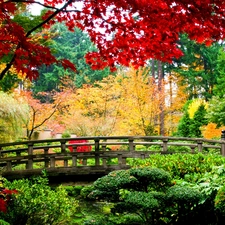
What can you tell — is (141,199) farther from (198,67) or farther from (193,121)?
(198,67)

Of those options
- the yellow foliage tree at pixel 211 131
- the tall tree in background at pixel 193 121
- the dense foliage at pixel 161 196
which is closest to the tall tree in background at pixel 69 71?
the tall tree in background at pixel 193 121

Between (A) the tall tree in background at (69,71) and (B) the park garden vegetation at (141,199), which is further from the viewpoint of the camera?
(A) the tall tree in background at (69,71)

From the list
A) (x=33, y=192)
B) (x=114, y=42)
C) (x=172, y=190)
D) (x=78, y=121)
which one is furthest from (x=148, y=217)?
(x=78, y=121)

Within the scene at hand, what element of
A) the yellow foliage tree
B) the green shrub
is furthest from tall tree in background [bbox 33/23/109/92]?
the green shrub

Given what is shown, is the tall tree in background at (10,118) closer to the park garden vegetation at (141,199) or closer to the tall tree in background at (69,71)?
the park garden vegetation at (141,199)

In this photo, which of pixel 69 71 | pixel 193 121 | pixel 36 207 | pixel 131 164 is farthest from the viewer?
pixel 69 71

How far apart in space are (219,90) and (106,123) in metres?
9.11

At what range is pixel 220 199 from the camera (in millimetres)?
5289

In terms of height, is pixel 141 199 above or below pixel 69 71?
below

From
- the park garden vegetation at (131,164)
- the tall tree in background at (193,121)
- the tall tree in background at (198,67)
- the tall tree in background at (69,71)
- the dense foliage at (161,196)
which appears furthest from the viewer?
the tall tree in background at (69,71)

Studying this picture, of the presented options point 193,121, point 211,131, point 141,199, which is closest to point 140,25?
point 141,199

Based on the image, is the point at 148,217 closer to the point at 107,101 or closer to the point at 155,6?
the point at 155,6

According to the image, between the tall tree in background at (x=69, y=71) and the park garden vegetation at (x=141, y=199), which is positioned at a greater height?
the tall tree in background at (x=69, y=71)

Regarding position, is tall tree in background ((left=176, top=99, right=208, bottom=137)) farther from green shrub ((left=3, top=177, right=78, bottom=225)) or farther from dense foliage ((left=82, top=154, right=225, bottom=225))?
green shrub ((left=3, top=177, right=78, bottom=225))
